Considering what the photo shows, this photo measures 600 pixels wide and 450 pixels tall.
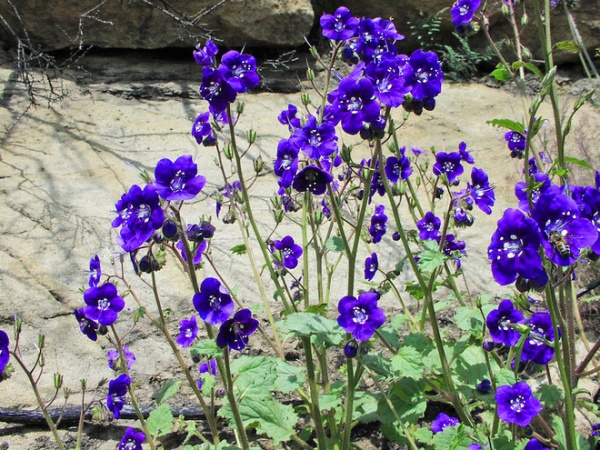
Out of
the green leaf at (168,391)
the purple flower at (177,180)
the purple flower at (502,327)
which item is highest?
the purple flower at (177,180)

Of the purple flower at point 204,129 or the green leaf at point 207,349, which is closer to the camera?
the green leaf at point 207,349

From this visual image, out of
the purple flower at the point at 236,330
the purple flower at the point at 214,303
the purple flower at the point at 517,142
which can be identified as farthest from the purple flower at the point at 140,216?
the purple flower at the point at 517,142

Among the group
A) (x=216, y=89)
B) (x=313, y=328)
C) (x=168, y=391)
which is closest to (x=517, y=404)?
(x=313, y=328)

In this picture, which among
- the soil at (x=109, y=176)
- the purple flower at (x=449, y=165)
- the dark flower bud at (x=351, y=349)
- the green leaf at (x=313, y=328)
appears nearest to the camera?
the green leaf at (x=313, y=328)

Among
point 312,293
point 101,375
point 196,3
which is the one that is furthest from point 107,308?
point 196,3

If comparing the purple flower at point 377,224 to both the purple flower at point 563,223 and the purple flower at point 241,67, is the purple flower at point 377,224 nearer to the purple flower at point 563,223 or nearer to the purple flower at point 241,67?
the purple flower at point 241,67

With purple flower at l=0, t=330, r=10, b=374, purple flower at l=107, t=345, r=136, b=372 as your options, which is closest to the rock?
purple flower at l=107, t=345, r=136, b=372
